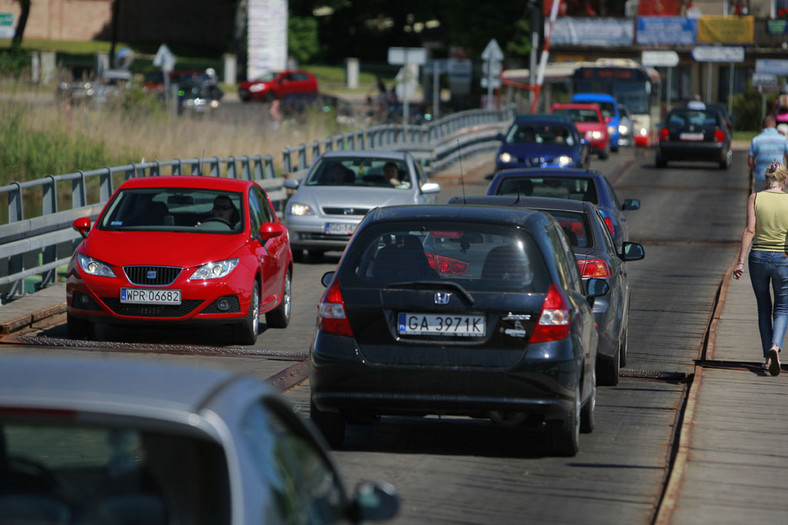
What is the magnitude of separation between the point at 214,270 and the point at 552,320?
5397 mm

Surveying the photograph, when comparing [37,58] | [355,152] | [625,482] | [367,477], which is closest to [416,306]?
[367,477]

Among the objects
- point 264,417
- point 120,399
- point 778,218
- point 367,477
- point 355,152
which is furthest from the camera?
point 355,152

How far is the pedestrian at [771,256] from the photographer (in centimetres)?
1208

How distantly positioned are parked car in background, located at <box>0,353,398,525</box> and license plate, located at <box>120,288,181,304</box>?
29.0 feet

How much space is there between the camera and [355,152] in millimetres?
22266

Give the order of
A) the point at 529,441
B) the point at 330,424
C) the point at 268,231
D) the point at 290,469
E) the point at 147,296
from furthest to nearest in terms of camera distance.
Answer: the point at 268,231
the point at 147,296
the point at 529,441
the point at 330,424
the point at 290,469

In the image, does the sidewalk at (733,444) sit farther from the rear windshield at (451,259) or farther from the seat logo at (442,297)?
Answer: the seat logo at (442,297)

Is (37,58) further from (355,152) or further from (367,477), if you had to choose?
(367,477)

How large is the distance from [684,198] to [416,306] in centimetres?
2759

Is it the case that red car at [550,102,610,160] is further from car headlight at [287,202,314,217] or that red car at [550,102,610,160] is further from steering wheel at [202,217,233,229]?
steering wheel at [202,217,233,229]

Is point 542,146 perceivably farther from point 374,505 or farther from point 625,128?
point 374,505

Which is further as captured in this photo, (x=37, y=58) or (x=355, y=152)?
(x=37, y=58)

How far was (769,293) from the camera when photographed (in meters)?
12.1

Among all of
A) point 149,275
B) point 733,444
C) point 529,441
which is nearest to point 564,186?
point 149,275
